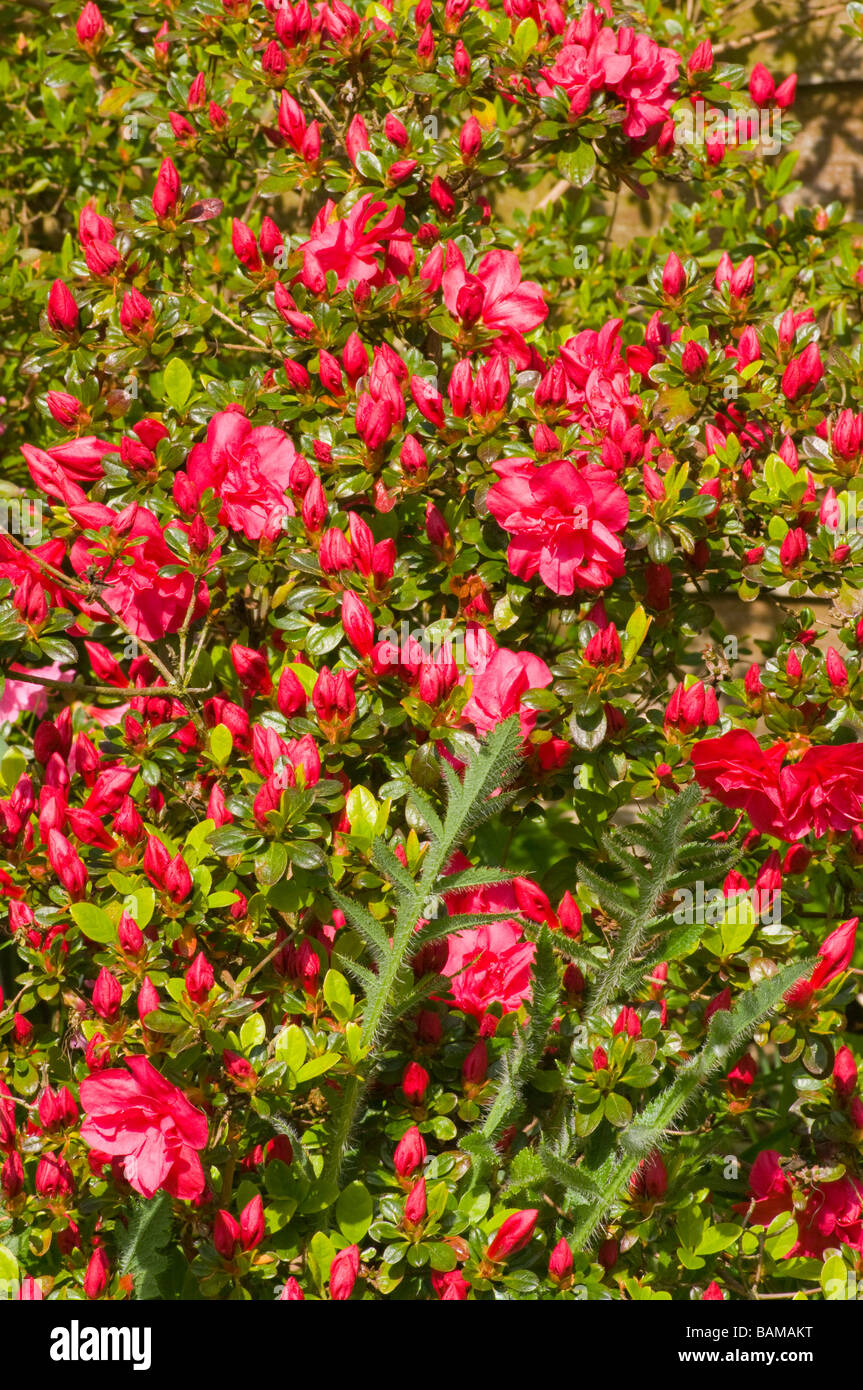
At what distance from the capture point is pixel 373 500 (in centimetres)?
175

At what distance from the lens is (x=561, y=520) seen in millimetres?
1583

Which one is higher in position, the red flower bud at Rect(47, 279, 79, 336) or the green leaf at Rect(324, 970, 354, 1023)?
the red flower bud at Rect(47, 279, 79, 336)

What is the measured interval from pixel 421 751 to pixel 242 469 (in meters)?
0.46

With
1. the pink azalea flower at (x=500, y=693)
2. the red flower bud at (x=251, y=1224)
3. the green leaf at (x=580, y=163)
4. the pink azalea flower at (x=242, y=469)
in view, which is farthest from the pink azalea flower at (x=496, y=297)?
the red flower bud at (x=251, y=1224)

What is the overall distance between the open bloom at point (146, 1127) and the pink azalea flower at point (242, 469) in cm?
73

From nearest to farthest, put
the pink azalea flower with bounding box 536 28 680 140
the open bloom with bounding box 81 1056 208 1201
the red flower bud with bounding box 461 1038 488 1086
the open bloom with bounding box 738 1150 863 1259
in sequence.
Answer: the open bloom with bounding box 81 1056 208 1201 → the red flower bud with bounding box 461 1038 488 1086 → the open bloom with bounding box 738 1150 863 1259 → the pink azalea flower with bounding box 536 28 680 140

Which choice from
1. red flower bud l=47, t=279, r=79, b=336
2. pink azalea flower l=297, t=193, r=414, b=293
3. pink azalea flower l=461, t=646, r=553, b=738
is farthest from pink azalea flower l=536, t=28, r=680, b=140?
pink azalea flower l=461, t=646, r=553, b=738

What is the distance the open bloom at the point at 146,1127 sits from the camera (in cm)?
133

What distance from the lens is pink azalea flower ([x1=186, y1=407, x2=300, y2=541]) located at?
66.2 inches

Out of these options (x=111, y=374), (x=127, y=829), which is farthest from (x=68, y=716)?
(x=111, y=374)

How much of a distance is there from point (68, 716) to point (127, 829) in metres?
0.35

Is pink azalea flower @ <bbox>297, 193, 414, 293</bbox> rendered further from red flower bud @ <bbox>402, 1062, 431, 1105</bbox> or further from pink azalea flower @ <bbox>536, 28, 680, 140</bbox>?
red flower bud @ <bbox>402, 1062, 431, 1105</bbox>

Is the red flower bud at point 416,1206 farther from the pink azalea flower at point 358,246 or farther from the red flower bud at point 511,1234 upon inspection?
the pink azalea flower at point 358,246
